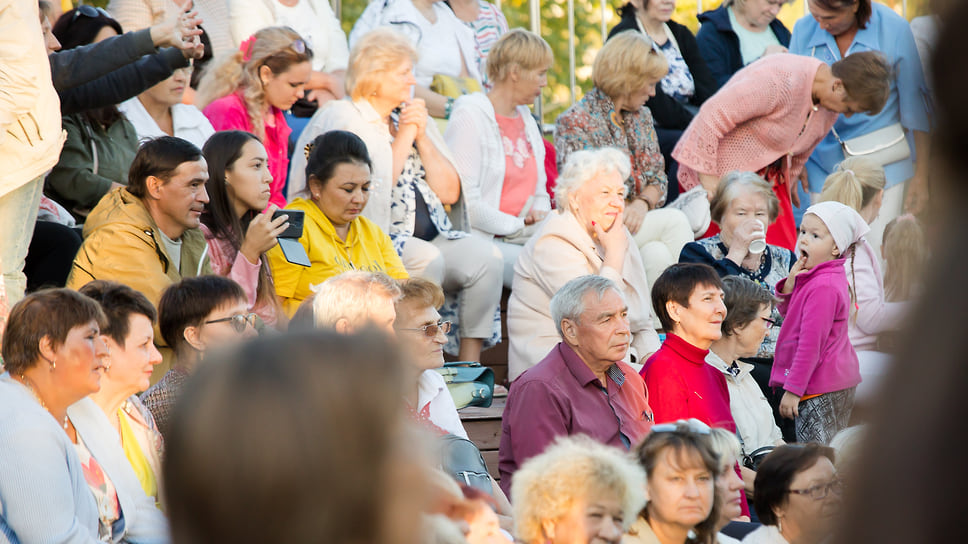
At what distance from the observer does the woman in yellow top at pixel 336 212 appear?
5055 mm

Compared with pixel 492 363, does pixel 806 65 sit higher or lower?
higher

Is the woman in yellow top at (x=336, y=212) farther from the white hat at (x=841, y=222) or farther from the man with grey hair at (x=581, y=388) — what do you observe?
the white hat at (x=841, y=222)

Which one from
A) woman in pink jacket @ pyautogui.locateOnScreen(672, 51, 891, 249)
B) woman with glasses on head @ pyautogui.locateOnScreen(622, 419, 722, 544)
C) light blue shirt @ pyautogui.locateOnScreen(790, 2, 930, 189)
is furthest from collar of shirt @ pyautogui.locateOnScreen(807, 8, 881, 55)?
woman with glasses on head @ pyautogui.locateOnScreen(622, 419, 722, 544)

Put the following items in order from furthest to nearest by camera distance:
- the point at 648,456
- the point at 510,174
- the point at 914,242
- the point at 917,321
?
the point at 510,174 < the point at 914,242 < the point at 648,456 < the point at 917,321

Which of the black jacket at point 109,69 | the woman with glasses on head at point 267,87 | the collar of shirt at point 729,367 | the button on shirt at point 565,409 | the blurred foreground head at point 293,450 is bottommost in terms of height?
the collar of shirt at point 729,367

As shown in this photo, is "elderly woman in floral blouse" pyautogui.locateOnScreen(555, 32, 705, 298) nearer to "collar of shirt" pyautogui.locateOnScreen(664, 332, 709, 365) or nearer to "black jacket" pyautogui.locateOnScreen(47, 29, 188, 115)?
"collar of shirt" pyautogui.locateOnScreen(664, 332, 709, 365)

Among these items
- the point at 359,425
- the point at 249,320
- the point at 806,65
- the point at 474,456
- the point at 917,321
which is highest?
the point at 917,321

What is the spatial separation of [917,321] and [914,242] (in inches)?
230

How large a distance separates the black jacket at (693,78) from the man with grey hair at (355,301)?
3927mm

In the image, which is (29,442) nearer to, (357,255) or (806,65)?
(357,255)

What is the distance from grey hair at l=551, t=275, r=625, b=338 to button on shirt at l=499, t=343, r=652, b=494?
14 cm

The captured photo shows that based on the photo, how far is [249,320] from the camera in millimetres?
3996

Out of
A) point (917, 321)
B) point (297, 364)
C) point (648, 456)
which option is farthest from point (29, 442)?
point (917, 321)

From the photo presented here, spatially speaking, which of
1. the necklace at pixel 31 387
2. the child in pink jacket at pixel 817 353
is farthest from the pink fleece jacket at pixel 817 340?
the necklace at pixel 31 387
